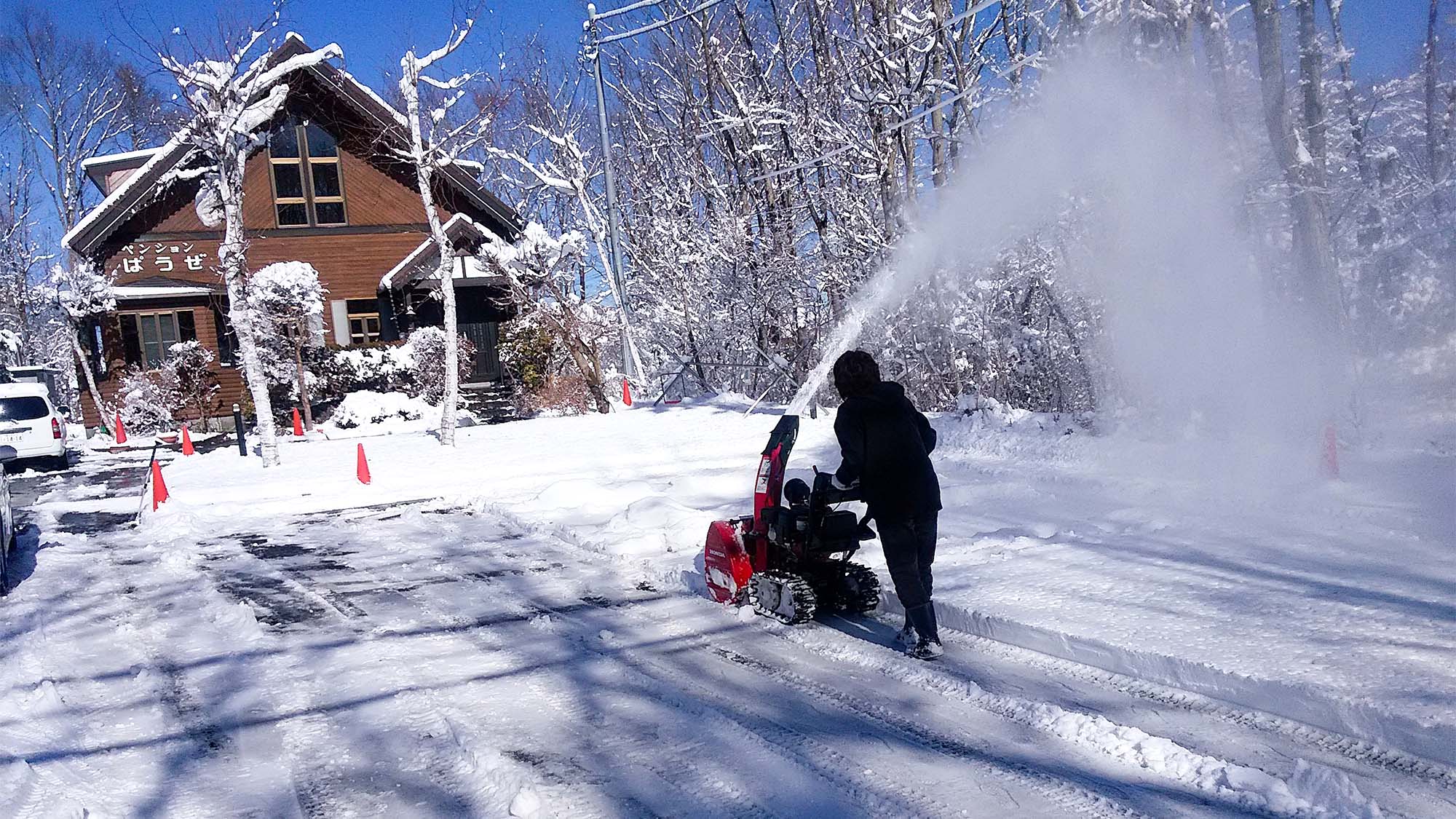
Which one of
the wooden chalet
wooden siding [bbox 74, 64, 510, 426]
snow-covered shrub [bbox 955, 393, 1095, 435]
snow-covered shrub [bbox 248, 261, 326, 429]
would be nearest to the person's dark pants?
snow-covered shrub [bbox 955, 393, 1095, 435]

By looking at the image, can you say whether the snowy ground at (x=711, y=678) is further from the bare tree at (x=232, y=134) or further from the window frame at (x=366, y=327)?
the window frame at (x=366, y=327)

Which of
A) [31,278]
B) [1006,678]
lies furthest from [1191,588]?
[31,278]

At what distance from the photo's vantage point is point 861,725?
4.52 meters

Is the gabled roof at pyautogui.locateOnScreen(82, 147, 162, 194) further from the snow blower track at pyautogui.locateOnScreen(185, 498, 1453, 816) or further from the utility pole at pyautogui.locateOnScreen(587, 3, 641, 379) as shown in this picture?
the snow blower track at pyautogui.locateOnScreen(185, 498, 1453, 816)

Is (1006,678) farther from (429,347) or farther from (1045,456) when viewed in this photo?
(429,347)

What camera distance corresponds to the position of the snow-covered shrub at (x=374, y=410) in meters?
23.9

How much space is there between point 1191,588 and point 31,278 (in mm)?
44487

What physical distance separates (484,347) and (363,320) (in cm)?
342

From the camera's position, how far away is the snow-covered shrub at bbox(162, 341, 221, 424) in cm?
2539

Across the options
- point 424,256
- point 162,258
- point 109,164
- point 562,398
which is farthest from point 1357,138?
point 109,164

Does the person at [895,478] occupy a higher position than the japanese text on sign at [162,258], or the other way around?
the japanese text on sign at [162,258]

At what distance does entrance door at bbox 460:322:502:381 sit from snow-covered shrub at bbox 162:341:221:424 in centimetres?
674

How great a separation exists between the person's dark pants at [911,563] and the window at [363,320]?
2469 centimetres

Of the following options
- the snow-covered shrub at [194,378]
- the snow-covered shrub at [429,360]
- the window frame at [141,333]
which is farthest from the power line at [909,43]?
the window frame at [141,333]
